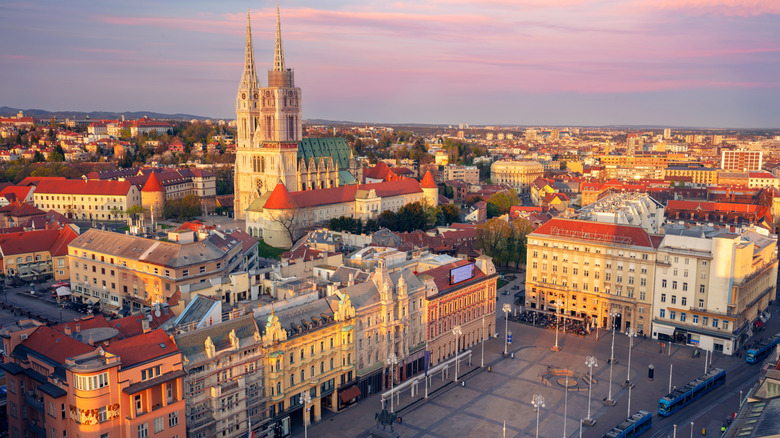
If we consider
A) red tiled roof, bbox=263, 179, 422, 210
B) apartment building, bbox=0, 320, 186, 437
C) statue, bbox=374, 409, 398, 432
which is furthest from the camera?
red tiled roof, bbox=263, 179, 422, 210

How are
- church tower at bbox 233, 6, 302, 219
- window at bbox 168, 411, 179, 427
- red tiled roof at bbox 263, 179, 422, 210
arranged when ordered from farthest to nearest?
church tower at bbox 233, 6, 302, 219 → red tiled roof at bbox 263, 179, 422, 210 → window at bbox 168, 411, 179, 427

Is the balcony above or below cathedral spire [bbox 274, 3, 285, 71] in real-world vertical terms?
below

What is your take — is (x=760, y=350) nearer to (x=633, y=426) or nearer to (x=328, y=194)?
(x=633, y=426)

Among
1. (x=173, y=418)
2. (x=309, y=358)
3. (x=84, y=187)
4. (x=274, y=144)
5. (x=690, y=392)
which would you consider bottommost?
(x=690, y=392)

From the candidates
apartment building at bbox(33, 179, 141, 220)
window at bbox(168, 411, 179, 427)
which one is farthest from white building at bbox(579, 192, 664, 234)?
apartment building at bbox(33, 179, 141, 220)

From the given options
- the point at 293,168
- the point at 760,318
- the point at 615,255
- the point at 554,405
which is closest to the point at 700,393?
the point at 554,405

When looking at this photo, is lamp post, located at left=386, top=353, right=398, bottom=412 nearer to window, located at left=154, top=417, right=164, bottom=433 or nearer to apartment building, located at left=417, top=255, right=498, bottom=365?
apartment building, located at left=417, top=255, right=498, bottom=365

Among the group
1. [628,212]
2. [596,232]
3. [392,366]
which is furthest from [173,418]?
[628,212]

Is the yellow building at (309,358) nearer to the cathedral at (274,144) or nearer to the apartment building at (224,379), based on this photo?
the apartment building at (224,379)
